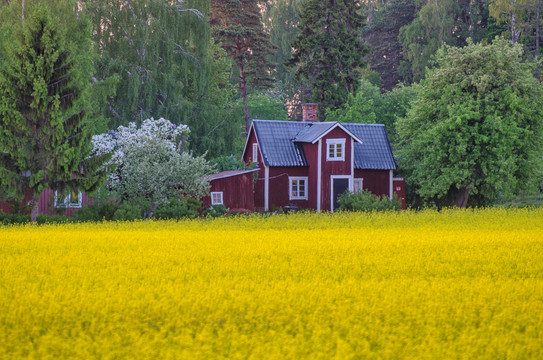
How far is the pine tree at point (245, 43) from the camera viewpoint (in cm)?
7150

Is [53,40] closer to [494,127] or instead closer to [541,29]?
[494,127]

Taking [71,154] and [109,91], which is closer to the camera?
[71,154]

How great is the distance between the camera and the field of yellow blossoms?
36.4 ft

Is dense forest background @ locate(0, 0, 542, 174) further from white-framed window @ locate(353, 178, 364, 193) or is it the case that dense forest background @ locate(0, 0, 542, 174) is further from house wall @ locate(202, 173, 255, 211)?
white-framed window @ locate(353, 178, 364, 193)

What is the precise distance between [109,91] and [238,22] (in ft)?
99.1

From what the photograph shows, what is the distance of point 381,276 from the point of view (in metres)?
18.2

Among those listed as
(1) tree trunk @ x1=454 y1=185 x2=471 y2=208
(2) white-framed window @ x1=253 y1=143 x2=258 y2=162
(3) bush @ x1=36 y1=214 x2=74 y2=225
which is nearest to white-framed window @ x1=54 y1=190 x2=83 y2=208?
(3) bush @ x1=36 y1=214 x2=74 y2=225

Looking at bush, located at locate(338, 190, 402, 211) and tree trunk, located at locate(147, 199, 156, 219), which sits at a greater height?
bush, located at locate(338, 190, 402, 211)

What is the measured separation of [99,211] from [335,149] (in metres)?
16.6

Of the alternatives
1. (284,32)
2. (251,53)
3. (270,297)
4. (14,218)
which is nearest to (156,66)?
(14,218)

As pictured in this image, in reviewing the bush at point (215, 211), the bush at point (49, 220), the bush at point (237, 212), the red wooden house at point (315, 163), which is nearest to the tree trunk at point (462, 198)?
the red wooden house at point (315, 163)

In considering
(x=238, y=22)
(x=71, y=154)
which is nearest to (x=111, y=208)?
(x=71, y=154)

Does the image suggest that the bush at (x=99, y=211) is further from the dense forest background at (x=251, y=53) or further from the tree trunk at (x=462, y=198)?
the tree trunk at (x=462, y=198)

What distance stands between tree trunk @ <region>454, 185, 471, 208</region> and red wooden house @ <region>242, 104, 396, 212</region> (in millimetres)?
4216
